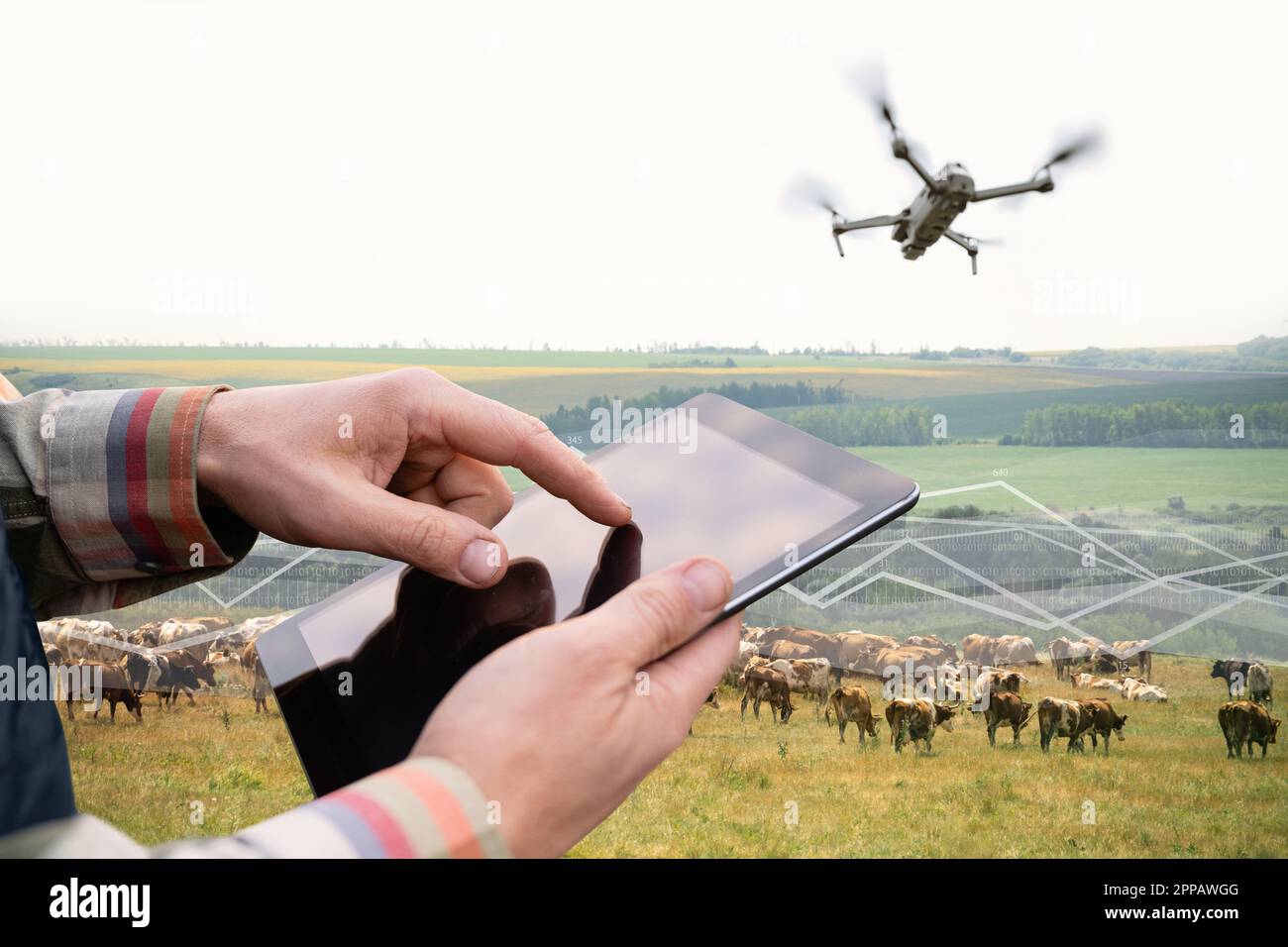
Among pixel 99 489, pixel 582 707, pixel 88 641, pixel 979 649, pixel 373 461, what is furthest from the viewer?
pixel 979 649

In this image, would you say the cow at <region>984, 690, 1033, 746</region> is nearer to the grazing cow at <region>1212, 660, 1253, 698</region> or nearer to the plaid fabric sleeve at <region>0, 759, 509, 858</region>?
the grazing cow at <region>1212, 660, 1253, 698</region>

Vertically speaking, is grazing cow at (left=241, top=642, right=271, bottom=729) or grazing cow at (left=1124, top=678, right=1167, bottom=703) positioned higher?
grazing cow at (left=241, top=642, right=271, bottom=729)

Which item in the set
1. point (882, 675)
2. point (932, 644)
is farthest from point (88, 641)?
point (932, 644)

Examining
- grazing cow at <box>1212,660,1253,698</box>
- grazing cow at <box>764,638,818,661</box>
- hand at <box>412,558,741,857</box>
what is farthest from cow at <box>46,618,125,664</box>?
grazing cow at <box>1212,660,1253,698</box>

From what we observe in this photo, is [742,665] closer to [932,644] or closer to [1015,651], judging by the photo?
[932,644]

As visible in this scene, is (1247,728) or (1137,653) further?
(1137,653)

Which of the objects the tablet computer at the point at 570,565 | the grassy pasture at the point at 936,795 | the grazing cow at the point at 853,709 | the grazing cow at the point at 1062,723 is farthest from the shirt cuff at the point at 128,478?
the grazing cow at the point at 1062,723
